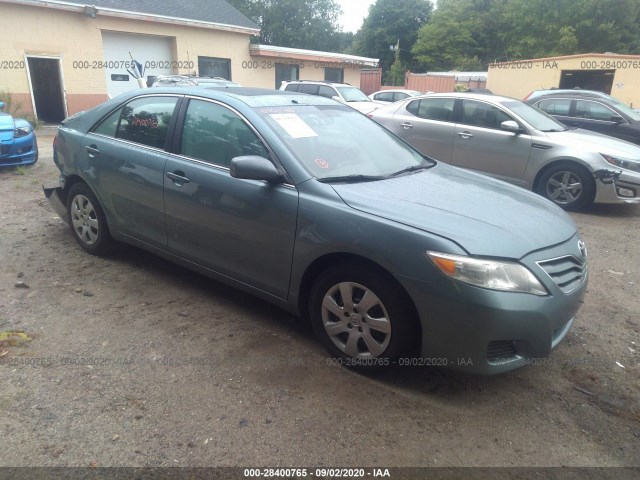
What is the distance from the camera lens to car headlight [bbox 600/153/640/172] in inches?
262

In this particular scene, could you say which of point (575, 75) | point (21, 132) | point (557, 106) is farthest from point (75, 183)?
point (575, 75)

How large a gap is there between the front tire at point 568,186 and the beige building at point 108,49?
14148 millimetres

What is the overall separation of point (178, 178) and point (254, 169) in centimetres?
87

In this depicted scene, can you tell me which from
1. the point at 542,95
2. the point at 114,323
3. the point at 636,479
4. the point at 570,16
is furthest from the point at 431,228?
the point at 570,16

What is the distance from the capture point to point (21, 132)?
825cm

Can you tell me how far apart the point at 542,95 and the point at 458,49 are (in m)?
32.7

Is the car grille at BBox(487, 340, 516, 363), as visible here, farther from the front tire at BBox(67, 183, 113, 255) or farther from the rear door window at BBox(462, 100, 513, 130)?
the rear door window at BBox(462, 100, 513, 130)

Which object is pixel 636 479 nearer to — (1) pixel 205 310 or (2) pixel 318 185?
(2) pixel 318 185

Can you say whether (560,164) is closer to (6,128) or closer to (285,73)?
(6,128)

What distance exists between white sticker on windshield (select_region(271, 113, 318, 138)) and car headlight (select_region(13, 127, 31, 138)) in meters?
6.55

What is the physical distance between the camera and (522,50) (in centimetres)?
3856

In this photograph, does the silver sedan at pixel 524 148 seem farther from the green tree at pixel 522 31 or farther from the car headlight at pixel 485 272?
the green tree at pixel 522 31

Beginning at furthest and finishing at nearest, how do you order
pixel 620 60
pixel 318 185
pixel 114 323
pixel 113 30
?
pixel 620 60
pixel 113 30
pixel 114 323
pixel 318 185

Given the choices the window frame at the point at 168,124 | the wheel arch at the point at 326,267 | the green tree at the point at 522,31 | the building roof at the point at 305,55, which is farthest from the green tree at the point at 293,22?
the wheel arch at the point at 326,267
